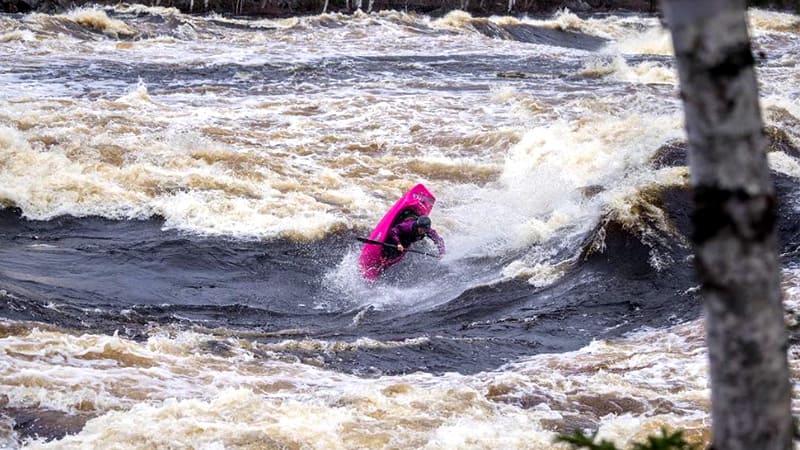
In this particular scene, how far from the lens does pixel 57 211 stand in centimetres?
1277

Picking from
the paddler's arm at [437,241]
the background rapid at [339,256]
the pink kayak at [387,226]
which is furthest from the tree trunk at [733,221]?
the paddler's arm at [437,241]

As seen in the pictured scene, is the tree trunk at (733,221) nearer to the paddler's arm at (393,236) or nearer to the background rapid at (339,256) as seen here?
the background rapid at (339,256)

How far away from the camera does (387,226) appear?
11.8m

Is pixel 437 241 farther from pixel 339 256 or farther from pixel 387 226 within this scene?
pixel 339 256

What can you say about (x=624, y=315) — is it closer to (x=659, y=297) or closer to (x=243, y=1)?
(x=659, y=297)

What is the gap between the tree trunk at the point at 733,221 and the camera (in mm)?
1814

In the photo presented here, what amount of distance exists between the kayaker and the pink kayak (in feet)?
0.23

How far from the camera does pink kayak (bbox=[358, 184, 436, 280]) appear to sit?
11.4 metres

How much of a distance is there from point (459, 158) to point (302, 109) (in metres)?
4.68

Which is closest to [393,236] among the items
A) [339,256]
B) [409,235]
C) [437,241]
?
[409,235]

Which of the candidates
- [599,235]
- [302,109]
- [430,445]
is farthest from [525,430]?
[302,109]

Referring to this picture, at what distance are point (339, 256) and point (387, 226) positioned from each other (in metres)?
0.75

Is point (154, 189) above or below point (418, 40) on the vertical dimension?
below

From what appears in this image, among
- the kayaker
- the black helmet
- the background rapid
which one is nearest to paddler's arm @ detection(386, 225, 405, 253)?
the kayaker
